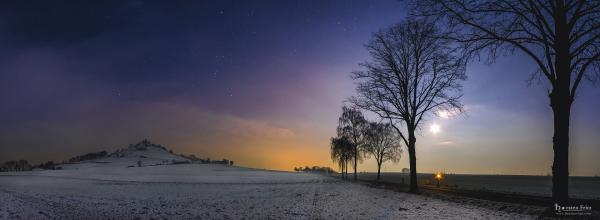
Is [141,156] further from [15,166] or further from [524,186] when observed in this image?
[524,186]

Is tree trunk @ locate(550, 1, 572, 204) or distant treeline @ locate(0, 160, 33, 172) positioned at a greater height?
tree trunk @ locate(550, 1, 572, 204)

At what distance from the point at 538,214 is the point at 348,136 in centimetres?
6173

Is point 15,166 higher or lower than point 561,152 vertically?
lower

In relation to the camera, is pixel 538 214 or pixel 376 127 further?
pixel 376 127

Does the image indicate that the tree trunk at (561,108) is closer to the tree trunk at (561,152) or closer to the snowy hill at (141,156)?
the tree trunk at (561,152)

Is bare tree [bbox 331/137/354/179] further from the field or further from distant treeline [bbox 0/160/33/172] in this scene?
distant treeline [bbox 0/160/33/172]

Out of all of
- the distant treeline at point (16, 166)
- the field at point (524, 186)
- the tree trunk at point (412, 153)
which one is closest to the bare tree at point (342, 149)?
the field at point (524, 186)

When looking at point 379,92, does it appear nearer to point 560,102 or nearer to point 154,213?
point 560,102

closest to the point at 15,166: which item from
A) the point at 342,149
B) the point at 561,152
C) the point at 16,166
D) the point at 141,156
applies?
the point at 16,166

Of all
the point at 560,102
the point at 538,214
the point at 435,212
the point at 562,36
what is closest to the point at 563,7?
the point at 562,36

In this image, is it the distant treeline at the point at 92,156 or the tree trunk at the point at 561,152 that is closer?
the tree trunk at the point at 561,152

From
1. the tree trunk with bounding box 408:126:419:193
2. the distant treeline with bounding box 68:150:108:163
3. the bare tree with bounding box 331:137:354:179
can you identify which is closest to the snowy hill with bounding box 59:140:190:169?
the distant treeline with bounding box 68:150:108:163

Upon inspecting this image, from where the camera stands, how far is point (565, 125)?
13.3 meters

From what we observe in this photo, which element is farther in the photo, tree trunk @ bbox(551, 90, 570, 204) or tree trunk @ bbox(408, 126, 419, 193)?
tree trunk @ bbox(408, 126, 419, 193)
